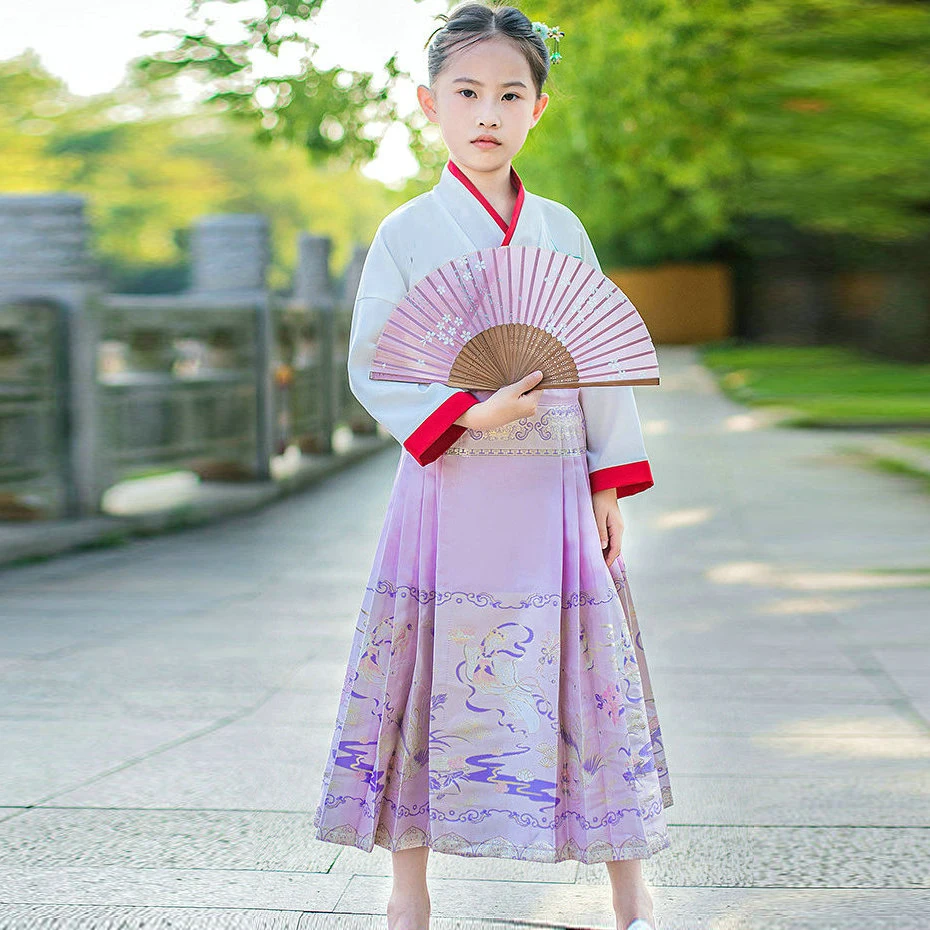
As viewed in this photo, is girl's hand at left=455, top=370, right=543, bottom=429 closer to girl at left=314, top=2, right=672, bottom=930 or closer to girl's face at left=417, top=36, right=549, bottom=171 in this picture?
girl at left=314, top=2, right=672, bottom=930

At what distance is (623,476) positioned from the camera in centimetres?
296

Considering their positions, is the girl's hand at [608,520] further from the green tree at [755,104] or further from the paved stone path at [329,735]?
the green tree at [755,104]

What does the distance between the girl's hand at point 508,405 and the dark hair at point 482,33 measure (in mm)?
648

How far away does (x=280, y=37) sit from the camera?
27.4 feet

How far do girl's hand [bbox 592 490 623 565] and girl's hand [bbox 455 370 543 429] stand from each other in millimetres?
299

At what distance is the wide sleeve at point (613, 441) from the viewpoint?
2.97 m

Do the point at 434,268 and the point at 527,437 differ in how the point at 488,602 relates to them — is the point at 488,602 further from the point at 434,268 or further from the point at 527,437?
the point at 434,268

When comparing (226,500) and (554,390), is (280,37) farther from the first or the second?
(554,390)

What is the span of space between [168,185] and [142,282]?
12.6 ft

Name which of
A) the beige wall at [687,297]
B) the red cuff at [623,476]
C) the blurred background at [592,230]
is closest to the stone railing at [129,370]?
the blurred background at [592,230]

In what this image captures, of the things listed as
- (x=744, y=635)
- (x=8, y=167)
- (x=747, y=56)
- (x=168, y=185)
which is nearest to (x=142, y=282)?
(x=168, y=185)

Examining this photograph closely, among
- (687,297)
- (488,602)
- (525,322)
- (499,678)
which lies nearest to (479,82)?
(525,322)

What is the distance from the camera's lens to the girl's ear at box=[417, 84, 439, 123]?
119 inches

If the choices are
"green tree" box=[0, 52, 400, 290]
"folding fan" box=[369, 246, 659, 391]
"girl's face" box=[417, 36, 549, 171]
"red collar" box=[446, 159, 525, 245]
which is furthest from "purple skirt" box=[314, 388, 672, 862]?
"green tree" box=[0, 52, 400, 290]
